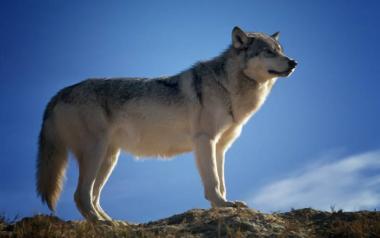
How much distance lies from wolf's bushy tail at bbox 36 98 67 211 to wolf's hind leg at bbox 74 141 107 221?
0.37 m

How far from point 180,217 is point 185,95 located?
7.94 feet

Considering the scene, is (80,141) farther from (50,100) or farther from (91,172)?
(50,100)

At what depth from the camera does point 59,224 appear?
20.5 feet

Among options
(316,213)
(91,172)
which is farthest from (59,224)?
(316,213)

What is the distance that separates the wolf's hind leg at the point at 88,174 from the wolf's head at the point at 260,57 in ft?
9.80

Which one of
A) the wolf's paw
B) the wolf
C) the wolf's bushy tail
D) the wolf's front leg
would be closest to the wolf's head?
the wolf

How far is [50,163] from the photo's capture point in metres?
7.87

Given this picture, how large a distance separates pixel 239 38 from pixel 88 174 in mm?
3667

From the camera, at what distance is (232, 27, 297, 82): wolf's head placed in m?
7.96

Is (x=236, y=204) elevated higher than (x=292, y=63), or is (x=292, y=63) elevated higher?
(x=292, y=63)

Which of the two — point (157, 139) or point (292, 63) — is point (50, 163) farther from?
point (292, 63)

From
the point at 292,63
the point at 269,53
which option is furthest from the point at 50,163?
the point at 292,63

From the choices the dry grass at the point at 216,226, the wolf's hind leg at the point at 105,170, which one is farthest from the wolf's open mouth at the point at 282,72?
the wolf's hind leg at the point at 105,170

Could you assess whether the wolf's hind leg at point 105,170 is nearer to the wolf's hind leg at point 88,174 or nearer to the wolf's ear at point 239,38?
the wolf's hind leg at point 88,174
